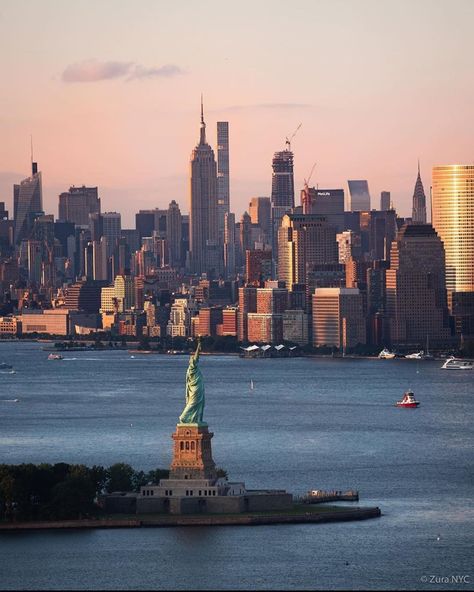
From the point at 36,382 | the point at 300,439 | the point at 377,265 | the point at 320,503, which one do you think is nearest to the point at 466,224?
the point at 377,265

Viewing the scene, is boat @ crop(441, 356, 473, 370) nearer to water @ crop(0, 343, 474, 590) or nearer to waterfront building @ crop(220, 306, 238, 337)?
water @ crop(0, 343, 474, 590)

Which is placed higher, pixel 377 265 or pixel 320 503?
pixel 377 265

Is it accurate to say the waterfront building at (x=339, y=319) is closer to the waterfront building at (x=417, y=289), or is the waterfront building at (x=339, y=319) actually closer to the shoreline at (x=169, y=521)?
the waterfront building at (x=417, y=289)

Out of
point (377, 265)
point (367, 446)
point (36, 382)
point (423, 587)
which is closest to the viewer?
point (423, 587)

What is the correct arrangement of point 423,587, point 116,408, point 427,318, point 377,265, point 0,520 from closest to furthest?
point 423,587 < point 0,520 < point 116,408 < point 427,318 < point 377,265

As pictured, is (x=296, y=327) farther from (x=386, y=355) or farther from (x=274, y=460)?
(x=274, y=460)

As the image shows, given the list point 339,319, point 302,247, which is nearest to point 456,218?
point 302,247

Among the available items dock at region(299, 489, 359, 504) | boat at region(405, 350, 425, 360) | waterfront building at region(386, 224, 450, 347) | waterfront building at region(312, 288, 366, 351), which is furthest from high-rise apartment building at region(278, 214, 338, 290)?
dock at region(299, 489, 359, 504)

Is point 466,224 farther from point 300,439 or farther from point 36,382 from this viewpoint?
point 300,439
